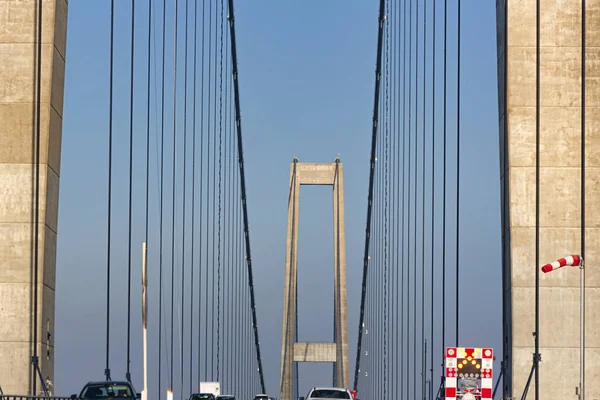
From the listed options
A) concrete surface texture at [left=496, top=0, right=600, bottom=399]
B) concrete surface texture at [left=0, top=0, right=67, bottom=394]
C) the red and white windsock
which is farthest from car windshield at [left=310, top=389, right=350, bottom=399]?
the red and white windsock

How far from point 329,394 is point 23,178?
334 inches

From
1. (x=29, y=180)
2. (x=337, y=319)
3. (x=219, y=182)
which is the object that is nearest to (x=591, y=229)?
(x=29, y=180)

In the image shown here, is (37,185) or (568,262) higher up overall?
(37,185)

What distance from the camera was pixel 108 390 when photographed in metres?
25.9

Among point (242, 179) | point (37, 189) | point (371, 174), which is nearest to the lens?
point (37, 189)

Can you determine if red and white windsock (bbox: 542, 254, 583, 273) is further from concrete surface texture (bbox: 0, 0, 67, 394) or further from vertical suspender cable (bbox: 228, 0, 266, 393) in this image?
vertical suspender cable (bbox: 228, 0, 266, 393)

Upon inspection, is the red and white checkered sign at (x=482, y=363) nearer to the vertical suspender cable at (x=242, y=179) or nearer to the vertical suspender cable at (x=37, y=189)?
the vertical suspender cable at (x=37, y=189)

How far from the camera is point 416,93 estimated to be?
163 ft

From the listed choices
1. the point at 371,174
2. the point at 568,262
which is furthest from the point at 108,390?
the point at 371,174

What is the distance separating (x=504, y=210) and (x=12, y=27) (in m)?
11.1

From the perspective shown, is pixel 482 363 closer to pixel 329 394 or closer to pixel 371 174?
pixel 329 394

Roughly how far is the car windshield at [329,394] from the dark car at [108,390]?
18.4 feet

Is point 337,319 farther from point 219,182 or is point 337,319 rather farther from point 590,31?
point 590,31

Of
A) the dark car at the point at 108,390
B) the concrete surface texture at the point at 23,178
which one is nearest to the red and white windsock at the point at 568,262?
the dark car at the point at 108,390
